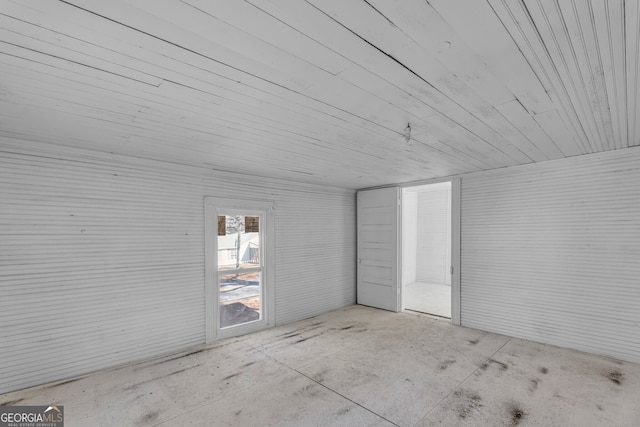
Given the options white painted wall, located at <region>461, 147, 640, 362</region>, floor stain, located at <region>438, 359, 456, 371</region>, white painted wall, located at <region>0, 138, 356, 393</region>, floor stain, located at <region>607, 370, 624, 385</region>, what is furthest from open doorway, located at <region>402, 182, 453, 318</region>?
white painted wall, located at <region>0, 138, 356, 393</region>

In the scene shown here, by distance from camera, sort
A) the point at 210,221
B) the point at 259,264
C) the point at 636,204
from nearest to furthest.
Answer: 1. the point at 636,204
2. the point at 210,221
3. the point at 259,264

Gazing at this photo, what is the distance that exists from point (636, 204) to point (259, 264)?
4.58 m

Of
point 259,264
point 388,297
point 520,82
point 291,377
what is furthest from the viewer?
point 388,297

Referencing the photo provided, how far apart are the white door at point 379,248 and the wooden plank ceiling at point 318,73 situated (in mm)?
2594

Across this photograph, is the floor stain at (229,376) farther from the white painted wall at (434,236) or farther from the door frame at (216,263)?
the white painted wall at (434,236)

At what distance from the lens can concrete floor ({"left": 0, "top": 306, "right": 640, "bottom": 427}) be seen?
238cm

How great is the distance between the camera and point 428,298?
249 inches

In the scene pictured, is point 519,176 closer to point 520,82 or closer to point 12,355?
point 520,82

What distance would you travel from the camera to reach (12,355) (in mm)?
2729

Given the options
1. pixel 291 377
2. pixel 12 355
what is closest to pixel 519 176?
pixel 291 377

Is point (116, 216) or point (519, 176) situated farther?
point (519, 176)
